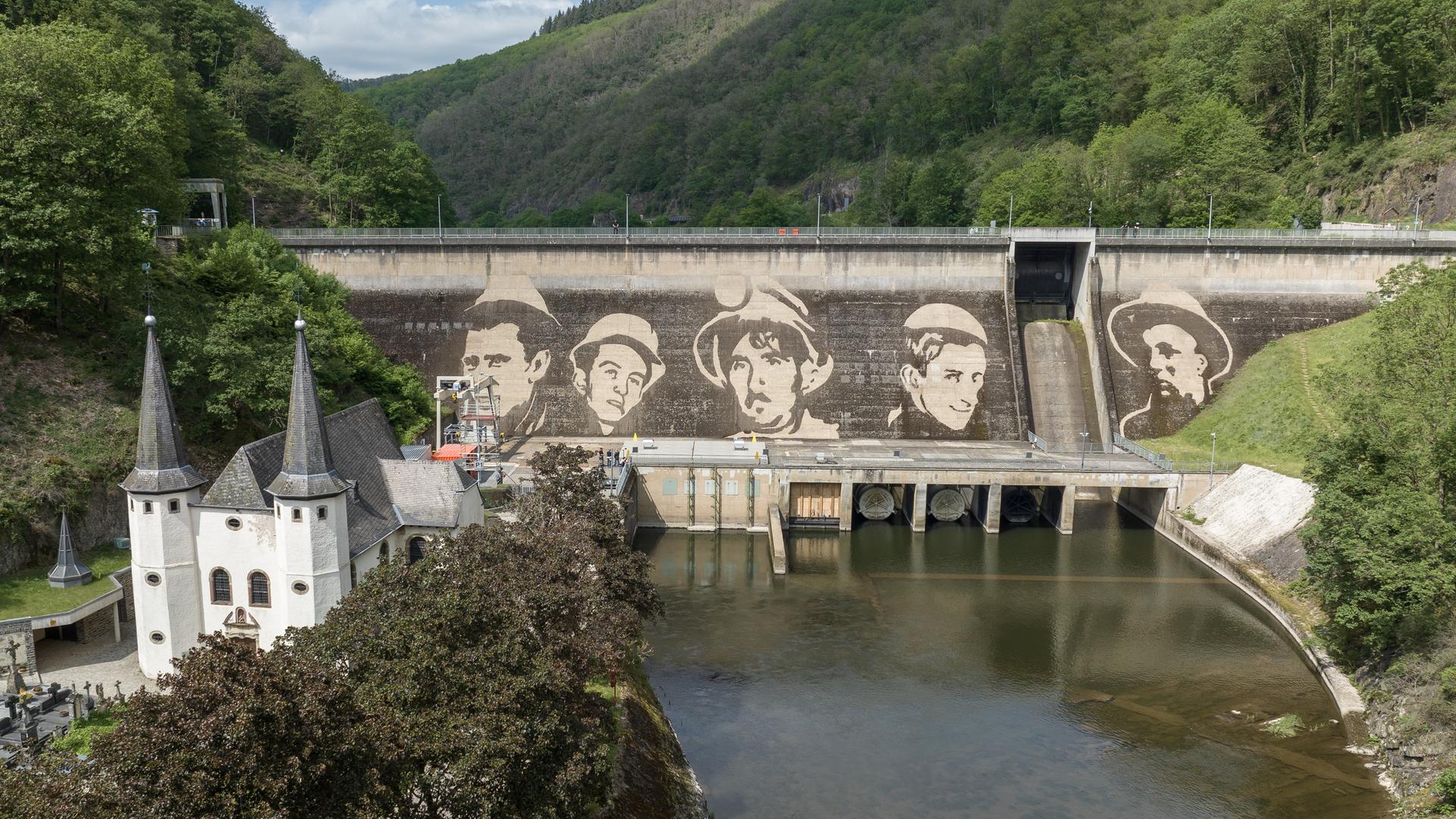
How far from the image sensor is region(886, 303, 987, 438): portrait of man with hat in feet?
187

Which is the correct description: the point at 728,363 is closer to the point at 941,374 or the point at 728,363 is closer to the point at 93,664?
the point at 941,374

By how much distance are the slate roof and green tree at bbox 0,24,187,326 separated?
47.6 ft

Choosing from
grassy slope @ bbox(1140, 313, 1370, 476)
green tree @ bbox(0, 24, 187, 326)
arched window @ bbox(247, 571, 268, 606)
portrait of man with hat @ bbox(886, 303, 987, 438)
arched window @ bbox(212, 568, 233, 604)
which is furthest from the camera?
portrait of man with hat @ bbox(886, 303, 987, 438)

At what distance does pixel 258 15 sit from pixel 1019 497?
91580 millimetres

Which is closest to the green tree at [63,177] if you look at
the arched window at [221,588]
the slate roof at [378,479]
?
Result: the slate roof at [378,479]

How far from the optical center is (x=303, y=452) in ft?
89.0

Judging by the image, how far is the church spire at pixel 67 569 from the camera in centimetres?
3058

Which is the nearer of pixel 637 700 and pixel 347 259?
pixel 637 700

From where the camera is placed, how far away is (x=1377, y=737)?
29109 mm

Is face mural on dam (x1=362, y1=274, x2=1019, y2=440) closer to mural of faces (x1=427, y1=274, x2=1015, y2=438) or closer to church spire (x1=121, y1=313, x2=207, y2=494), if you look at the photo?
mural of faces (x1=427, y1=274, x2=1015, y2=438)

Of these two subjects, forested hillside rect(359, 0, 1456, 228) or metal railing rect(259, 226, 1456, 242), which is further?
forested hillside rect(359, 0, 1456, 228)

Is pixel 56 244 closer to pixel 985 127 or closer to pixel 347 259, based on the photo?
pixel 347 259

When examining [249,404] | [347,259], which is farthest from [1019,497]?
[347,259]

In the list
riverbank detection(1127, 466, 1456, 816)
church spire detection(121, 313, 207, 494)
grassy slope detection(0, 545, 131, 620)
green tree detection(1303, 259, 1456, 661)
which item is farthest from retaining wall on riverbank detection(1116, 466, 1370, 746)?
grassy slope detection(0, 545, 131, 620)
